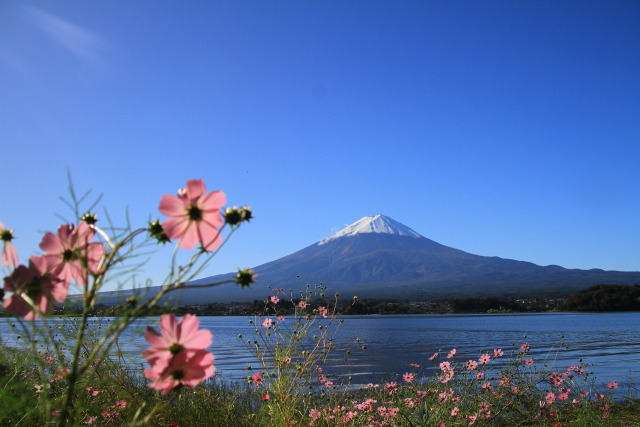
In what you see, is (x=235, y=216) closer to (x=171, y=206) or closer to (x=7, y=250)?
(x=171, y=206)

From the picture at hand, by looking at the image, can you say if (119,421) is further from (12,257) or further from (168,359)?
(168,359)

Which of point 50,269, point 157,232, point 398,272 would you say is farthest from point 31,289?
point 398,272

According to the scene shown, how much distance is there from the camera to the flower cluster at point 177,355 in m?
0.67

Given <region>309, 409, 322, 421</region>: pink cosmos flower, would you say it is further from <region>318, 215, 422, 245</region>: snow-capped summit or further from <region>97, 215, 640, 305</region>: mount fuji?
<region>318, 215, 422, 245</region>: snow-capped summit

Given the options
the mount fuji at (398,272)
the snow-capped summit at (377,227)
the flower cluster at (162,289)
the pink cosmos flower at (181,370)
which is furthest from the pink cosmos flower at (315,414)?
the snow-capped summit at (377,227)

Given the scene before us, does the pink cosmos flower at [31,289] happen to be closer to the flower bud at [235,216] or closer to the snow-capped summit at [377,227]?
the flower bud at [235,216]

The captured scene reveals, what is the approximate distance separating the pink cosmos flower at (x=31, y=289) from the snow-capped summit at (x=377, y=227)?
131520mm

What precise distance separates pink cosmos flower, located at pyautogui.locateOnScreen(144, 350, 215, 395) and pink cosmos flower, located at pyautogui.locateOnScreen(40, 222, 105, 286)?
0.23 meters

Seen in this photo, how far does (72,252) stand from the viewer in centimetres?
85

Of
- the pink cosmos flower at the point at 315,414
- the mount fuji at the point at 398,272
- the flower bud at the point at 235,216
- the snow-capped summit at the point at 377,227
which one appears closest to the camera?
the flower bud at the point at 235,216

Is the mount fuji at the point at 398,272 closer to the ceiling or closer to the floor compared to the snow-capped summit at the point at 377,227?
closer to the floor

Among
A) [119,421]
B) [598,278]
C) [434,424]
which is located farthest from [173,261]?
[598,278]

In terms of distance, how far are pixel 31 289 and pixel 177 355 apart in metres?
0.27

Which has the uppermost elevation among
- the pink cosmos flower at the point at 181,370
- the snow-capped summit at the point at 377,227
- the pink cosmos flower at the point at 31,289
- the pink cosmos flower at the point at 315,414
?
the snow-capped summit at the point at 377,227
